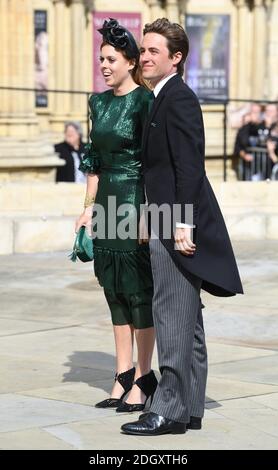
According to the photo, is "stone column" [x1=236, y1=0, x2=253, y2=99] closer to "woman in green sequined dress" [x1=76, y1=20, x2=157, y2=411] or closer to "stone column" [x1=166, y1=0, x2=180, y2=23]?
"stone column" [x1=166, y1=0, x2=180, y2=23]

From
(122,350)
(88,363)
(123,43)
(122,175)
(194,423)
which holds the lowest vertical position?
(88,363)

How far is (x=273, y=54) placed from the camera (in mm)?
21656

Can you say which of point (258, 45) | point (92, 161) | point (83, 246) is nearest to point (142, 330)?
point (83, 246)

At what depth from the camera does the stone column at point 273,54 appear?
70.7 feet

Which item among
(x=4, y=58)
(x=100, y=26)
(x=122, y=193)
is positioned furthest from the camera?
(x=100, y=26)

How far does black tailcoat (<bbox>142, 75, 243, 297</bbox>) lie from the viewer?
19.6 feet

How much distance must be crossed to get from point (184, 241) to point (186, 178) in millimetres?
278

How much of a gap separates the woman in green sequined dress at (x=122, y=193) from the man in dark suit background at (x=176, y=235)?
313 mm

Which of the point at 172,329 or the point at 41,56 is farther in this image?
the point at 41,56

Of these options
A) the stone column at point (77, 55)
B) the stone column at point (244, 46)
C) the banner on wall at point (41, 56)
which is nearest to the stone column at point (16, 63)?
the banner on wall at point (41, 56)

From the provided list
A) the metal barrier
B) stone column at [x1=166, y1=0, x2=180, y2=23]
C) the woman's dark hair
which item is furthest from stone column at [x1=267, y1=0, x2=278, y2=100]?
the woman's dark hair

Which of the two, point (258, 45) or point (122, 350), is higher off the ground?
point (258, 45)

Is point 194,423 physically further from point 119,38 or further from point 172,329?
point 119,38

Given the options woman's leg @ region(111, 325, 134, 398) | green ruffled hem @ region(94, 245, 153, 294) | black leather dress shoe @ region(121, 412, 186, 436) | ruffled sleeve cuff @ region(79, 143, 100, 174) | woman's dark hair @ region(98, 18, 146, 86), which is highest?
woman's dark hair @ region(98, 18, 146, 86)
